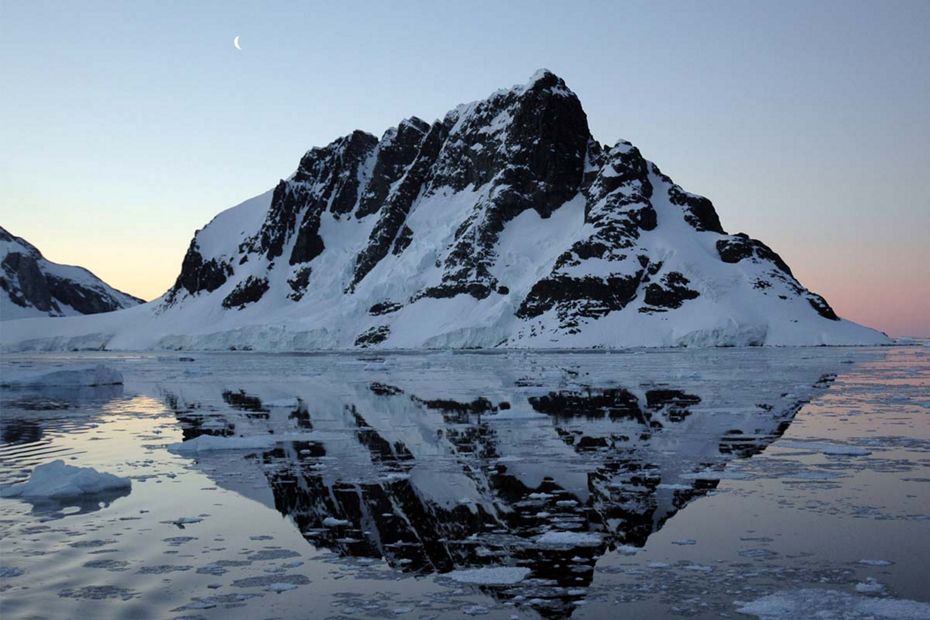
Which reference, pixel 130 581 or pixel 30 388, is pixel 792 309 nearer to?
pixel 30 388

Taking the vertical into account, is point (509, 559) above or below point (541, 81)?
below

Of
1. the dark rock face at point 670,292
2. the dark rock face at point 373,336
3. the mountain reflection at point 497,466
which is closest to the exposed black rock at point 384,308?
the dark rock face at point 373,336

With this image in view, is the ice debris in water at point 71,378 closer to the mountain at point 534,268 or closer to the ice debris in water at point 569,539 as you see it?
the ice debris in water at point 569,539

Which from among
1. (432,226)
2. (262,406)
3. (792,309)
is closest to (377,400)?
(262,406)

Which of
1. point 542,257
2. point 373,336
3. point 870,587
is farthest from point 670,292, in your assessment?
point 870,587

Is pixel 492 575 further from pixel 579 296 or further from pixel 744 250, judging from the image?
pixel 744 250
